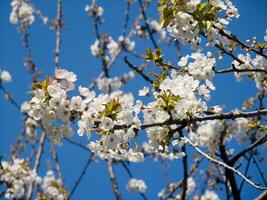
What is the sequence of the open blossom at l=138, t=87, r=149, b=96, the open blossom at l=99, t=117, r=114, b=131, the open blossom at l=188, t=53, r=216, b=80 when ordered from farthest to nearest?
the open blossom at l=188, t=53, r=216, b=80
the open blossom at l=138, t=87, r=149, b=96
the open blossom at l=99, t=117, r=114, b=131

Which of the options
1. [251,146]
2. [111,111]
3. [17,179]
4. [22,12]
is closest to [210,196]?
[251,146]

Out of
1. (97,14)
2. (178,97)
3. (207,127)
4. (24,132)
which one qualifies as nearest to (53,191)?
(24,132)

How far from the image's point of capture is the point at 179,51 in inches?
217

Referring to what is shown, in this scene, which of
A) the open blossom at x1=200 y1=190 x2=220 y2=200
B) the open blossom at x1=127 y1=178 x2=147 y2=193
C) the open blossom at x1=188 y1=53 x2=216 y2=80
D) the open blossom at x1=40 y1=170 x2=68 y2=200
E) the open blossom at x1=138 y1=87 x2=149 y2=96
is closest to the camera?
the open blossom at x1=138 y1=87 x2=149 y2=96

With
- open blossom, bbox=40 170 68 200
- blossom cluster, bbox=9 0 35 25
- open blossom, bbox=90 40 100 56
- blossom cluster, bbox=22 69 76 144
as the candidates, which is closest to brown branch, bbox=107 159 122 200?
open blossom, bbox=40 170 68 200

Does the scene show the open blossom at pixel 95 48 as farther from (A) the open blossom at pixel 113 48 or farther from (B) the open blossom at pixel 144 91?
(B) the open blossom at pixel 144 91

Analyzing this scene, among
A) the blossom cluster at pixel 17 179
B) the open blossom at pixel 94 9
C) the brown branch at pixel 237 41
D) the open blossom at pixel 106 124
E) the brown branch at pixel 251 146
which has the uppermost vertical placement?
the open blossom at pixel 94 9

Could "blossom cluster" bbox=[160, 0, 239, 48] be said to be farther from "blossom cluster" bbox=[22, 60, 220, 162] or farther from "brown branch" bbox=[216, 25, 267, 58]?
"blossom cluster" bbox=[22, 60, 220, 162]

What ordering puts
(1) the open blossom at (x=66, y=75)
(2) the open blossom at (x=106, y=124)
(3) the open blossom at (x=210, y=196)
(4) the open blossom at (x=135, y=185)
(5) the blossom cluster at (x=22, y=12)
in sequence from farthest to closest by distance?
(4) the open blossom at (x=135, y=185), (5) the blossom cluster at (x=22, y=12), (3) the open blossom at (x=210, y=196), (1) the open blossom at (x=66, y=75), (2) the open blossom at (x=106, y=124)

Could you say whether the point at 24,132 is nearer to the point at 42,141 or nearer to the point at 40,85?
the point at 42,141

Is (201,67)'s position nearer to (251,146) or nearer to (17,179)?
(251,146)

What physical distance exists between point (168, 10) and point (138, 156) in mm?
1151

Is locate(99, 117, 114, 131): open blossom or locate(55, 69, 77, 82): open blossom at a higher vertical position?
locate(55, 69, 77, 82): open blossom

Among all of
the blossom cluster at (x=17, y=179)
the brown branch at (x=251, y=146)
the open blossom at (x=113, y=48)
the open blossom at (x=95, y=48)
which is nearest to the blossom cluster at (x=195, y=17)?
the brown branch at (x=251, y=146)
